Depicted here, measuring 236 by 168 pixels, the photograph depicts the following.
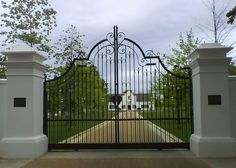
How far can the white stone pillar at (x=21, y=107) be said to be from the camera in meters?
13.2

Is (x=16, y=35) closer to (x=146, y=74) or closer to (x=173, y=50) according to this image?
(x=173, y=50)

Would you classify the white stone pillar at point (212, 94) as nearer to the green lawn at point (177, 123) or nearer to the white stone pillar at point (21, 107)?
the green lawn at point (177, 123)

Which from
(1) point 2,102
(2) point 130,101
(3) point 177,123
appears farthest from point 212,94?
(1) point 2,102

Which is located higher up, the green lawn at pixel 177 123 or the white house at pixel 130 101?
the white house at pixel 130 101

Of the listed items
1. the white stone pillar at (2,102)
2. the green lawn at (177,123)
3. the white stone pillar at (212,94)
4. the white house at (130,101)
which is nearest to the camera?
the white stone pillar at (212,94)

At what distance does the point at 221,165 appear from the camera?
11.5 metres

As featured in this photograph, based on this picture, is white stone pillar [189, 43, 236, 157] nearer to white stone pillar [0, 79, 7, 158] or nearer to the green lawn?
the green lawn

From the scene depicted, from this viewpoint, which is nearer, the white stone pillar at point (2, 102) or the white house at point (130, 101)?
the white stone pillar at point (2, 102)

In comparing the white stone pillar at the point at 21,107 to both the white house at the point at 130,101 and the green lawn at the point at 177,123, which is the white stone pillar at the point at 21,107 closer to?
the white house at the point at 130,101

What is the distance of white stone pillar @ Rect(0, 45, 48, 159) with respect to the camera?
13.2 metres

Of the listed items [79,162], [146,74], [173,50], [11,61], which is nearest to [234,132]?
[146,74]

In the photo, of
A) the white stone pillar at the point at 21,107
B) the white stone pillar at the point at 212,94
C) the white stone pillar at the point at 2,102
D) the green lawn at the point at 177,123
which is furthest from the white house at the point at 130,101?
the white stone pillar at the point at 2,102

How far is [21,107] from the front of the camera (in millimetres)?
13453

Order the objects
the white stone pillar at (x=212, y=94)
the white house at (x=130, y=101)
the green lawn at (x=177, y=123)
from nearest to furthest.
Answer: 1. the white stone pillar at (x=212, y=94)
2. the green lawn at (x=177, y=123)
3. the white house at (x=130, y=101)
